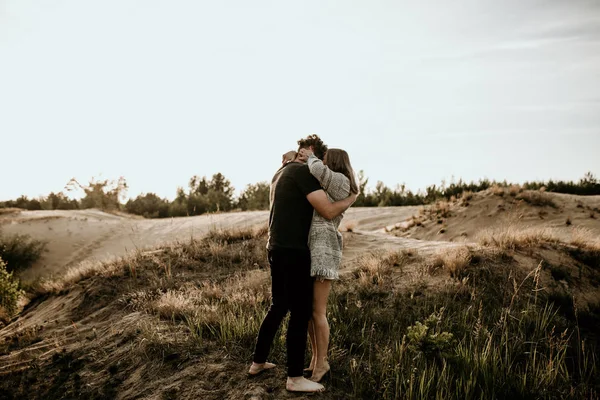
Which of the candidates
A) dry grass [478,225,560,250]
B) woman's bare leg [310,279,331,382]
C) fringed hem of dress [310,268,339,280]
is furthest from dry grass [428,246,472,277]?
fringed hem of dress [310,268,339,280]

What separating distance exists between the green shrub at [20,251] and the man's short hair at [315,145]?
46.5 feet

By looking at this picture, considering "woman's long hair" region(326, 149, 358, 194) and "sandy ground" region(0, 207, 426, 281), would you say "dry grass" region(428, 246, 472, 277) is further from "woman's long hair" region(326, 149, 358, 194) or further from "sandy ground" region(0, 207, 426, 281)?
"sandy ground" region(0, 207, 426, 281)

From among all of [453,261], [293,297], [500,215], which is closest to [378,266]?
[453,261]

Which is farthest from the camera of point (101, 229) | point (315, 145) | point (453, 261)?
point (101, 229)

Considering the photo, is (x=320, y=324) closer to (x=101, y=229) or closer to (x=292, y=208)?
(x=292, y=208)

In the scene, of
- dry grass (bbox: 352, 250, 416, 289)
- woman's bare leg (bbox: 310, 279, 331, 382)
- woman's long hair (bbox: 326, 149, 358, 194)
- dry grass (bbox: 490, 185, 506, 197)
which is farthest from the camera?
dry grass (bbox: 490, 185, 506, 197)

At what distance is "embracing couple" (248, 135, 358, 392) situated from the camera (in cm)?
357

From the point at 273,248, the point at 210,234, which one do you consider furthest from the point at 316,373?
the point at 210,234

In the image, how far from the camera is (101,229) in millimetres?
18453

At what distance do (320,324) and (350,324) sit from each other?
185 centimetres

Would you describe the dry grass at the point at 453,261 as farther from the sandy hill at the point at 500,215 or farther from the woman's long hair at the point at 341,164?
the sandy hill at the point at 500,215

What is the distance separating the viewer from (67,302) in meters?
7.92

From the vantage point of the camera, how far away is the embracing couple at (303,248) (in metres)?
3.57

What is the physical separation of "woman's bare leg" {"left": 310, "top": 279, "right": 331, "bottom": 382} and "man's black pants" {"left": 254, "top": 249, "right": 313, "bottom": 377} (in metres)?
0.08
